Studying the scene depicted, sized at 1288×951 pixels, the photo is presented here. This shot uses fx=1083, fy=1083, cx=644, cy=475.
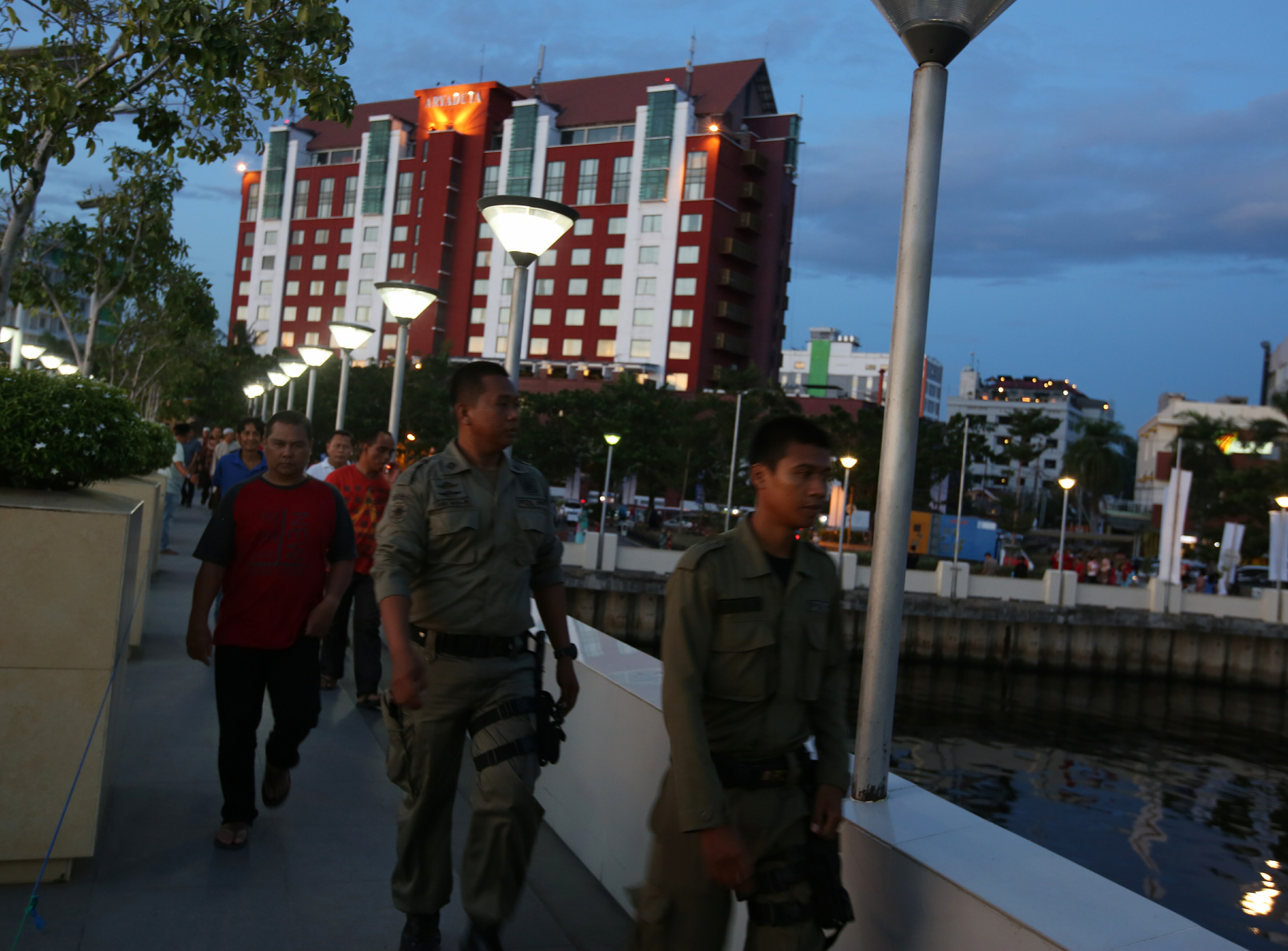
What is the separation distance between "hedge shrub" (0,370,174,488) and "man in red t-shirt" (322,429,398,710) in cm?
227

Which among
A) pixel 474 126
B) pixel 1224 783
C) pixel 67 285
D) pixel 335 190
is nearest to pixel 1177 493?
pixel 1224 783

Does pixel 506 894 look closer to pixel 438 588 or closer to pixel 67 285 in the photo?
pixel 438 588

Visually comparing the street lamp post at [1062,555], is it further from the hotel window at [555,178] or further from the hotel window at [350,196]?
the hotel window at [350,196]

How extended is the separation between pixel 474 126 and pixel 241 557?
74.5 metres

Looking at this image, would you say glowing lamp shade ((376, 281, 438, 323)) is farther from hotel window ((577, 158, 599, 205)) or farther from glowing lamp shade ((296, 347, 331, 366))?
hotel window ((577, 158, 599, 205))

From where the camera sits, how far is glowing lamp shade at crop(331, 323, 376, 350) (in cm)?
1522

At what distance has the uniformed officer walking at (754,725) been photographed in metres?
2.54

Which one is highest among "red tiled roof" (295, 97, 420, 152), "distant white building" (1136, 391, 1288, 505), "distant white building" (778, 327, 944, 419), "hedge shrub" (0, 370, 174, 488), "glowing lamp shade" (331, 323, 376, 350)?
"red tiled roof" (295, 97, 420, 152)

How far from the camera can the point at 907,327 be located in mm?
3359

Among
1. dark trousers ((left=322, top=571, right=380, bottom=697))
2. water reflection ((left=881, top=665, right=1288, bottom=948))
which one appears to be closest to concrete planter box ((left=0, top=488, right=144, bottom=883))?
dark trousers ((left=322, top=571, right=380, bottom=697))

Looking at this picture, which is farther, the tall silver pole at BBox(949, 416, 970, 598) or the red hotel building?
the red hotel building

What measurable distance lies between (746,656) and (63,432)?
3.08 m

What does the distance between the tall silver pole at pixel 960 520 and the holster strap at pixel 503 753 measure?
28576 mm

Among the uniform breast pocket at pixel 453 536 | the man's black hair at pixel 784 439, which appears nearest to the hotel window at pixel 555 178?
the uniform breast pocket at pixel 453 536
